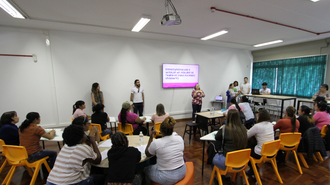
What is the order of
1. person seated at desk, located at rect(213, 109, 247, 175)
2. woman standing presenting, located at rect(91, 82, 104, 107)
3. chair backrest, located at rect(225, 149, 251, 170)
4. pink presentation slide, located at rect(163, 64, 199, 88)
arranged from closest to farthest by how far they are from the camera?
chair backrest, located at rect(225, 149, 251, 170)
person seated at desk, located at rect(213, 109, 247, 175)
woman standing presenting, located at rect(91, 82, 104, 107)
pink presentation slide, located at rect(163, 64, 199, 88)

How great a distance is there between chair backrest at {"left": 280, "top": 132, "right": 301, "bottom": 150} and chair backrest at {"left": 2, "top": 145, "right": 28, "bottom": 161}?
3825 millimetres

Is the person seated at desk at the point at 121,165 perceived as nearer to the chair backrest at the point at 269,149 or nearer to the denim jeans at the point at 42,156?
the denim jeans at the point at 42,156

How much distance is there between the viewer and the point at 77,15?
325 cm

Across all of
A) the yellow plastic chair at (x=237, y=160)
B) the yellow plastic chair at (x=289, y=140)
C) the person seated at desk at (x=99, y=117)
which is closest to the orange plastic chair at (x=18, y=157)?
the person seated at desk at (x=99, y=117)

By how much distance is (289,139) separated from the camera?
2.47 m

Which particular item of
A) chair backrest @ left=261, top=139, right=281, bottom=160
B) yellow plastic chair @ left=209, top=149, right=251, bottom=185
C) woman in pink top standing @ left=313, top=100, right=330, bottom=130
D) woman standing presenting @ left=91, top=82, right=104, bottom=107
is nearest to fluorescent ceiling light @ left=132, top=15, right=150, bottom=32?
woman standing presenting @ left=91, top=82, right=104, bottom=107

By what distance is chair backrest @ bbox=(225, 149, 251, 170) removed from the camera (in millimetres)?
1810

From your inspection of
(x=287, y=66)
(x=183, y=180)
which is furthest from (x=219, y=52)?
(x=183, y=180)

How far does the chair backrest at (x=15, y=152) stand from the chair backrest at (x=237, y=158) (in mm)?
2661

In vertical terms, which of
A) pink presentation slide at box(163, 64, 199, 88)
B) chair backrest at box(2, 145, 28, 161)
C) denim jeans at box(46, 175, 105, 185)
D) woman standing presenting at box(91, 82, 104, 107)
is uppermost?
pink presentation slide at box(163, 64, 199, 88)

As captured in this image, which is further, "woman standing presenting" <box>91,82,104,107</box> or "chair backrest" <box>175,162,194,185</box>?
"woman standing presenting" <box>91,82,104,107</box>

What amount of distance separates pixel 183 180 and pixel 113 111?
3950 mm

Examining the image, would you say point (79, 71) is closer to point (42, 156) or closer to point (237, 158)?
point (42, 156)

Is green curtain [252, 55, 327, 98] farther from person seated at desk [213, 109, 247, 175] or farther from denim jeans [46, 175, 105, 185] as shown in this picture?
denim jeans [46, 175, 105, 185]
